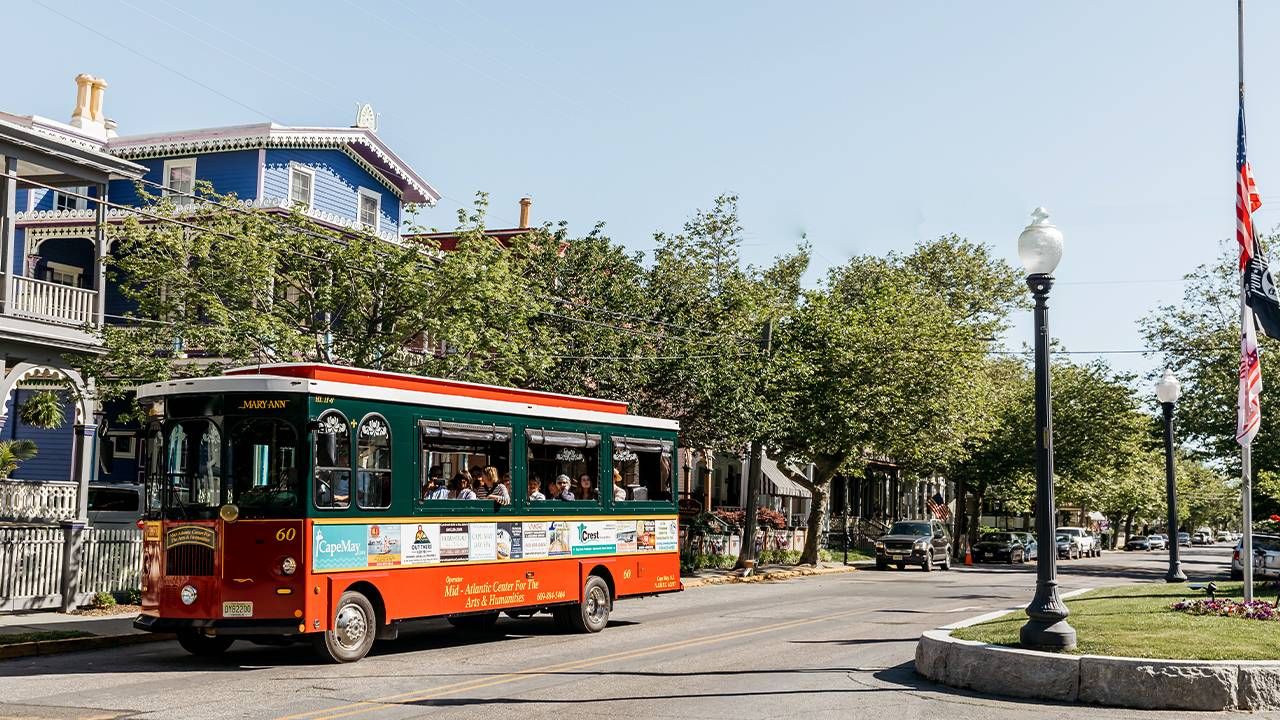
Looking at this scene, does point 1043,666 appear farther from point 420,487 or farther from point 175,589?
point 175,589

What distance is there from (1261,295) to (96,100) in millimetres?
34632

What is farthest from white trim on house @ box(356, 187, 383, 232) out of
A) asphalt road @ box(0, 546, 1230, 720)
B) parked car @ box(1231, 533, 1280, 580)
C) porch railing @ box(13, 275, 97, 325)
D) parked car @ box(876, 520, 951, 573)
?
parked car @ box(1231, 533, 1280, 580)

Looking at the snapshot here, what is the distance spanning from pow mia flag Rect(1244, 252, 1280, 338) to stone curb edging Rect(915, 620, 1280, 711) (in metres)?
7.47

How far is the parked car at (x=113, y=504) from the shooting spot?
29609 millimetres

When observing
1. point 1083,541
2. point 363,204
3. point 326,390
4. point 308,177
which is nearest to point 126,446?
point 308,177

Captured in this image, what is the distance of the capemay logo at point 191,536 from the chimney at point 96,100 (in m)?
28.3

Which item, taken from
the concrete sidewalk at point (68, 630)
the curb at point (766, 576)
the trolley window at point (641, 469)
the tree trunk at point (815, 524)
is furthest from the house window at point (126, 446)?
the trolley window at point (641, 469)

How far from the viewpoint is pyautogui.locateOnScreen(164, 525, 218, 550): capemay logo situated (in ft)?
47.8

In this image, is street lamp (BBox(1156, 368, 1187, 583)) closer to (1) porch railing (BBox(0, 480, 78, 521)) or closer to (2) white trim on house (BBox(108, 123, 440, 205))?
(1) porch railing (BBox(0, 480, 78, 521))

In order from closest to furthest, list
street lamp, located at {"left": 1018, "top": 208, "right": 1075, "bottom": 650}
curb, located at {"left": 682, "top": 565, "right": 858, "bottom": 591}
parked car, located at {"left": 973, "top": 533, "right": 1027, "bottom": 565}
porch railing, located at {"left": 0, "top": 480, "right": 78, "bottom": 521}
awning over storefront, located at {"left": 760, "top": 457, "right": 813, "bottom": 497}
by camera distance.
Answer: street lamp, located at {"left": 1018, "top": 208, "right": 1075, "bottom": 650}
porch railing, located at {"left": 0, "top": 480, "right": 78, "bottom": 521}
curb, located at {"left": 682, "top": 565, "right": 858, "bottom": 591}
awning over storefront, located at {"left": 760, "top": 457, "right": 813, "bottom": 497}
parked car, located at {"left": 973, "top": 533, "right": 1027, "bottom": 565}

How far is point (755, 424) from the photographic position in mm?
35281

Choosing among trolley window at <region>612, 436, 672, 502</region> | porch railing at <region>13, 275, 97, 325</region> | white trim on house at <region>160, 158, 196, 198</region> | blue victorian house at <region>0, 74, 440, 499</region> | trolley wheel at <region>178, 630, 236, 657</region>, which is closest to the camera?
trolley wheel at <region>178, 630, 236, 657</region>

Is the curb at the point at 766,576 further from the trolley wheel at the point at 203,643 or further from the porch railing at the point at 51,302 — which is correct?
the trolley wheel at the point at 203,643

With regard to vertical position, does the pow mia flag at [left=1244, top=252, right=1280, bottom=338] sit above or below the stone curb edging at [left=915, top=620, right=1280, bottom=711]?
above
